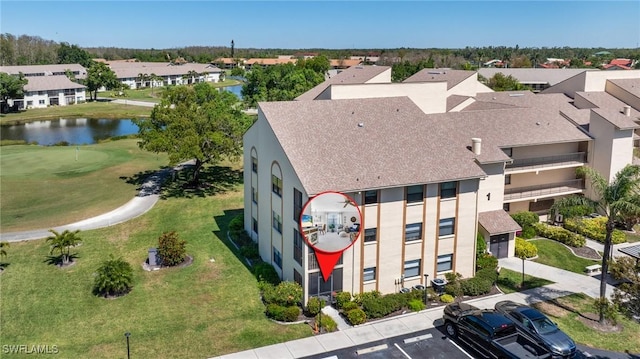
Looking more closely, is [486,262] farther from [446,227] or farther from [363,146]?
[363,146]

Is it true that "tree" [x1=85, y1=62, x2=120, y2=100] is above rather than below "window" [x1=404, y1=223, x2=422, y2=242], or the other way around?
above

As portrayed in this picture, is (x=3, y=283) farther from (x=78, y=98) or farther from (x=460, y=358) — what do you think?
(x=78, y=98)

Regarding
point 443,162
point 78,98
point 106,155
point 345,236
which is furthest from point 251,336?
point 78,98

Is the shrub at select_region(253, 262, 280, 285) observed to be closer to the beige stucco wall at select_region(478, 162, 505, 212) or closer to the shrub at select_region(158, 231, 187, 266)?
the shrub at select_region(158, 231, 187, 266)

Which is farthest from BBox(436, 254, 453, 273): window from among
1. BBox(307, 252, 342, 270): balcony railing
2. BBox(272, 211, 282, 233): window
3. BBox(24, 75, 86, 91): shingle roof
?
BBox(24, 75, 86, 91): shingle roof

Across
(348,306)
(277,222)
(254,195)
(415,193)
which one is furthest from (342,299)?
(254,195)
